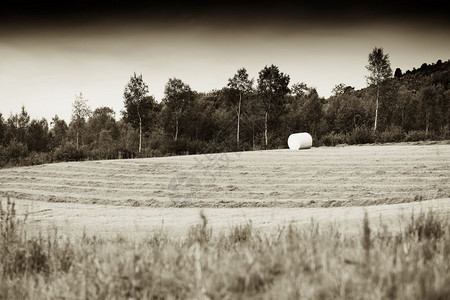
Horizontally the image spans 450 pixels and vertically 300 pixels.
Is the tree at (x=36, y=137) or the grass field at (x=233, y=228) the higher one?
the tree at (x=36, y=137)

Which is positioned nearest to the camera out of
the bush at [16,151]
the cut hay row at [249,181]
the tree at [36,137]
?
the cut hay row at [249,181]

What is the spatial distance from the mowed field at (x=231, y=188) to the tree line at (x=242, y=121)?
10.6 meters

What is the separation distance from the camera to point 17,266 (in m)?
4.81

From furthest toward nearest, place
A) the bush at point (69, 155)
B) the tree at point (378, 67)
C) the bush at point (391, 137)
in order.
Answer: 1. the tree at point (378, 67)
2. the bush at point (391, 137)
3. the bush at point (69, 155)

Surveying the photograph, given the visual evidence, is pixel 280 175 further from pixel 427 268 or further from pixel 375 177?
pixel 427 268

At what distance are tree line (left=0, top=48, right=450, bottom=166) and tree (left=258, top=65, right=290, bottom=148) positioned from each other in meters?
0.12

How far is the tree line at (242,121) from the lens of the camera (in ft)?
103

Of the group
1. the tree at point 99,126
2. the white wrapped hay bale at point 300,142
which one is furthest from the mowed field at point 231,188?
the tree at point 99,126

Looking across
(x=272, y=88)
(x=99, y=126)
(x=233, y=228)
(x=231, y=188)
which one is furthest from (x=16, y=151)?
(x=99, y=126)

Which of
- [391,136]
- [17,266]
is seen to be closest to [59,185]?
[17,266]

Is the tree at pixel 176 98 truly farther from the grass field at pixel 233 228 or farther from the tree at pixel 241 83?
the grass field at pixel 233 228

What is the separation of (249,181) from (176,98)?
38.4 m

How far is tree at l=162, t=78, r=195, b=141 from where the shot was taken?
169 ft

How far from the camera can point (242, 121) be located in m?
51.1
